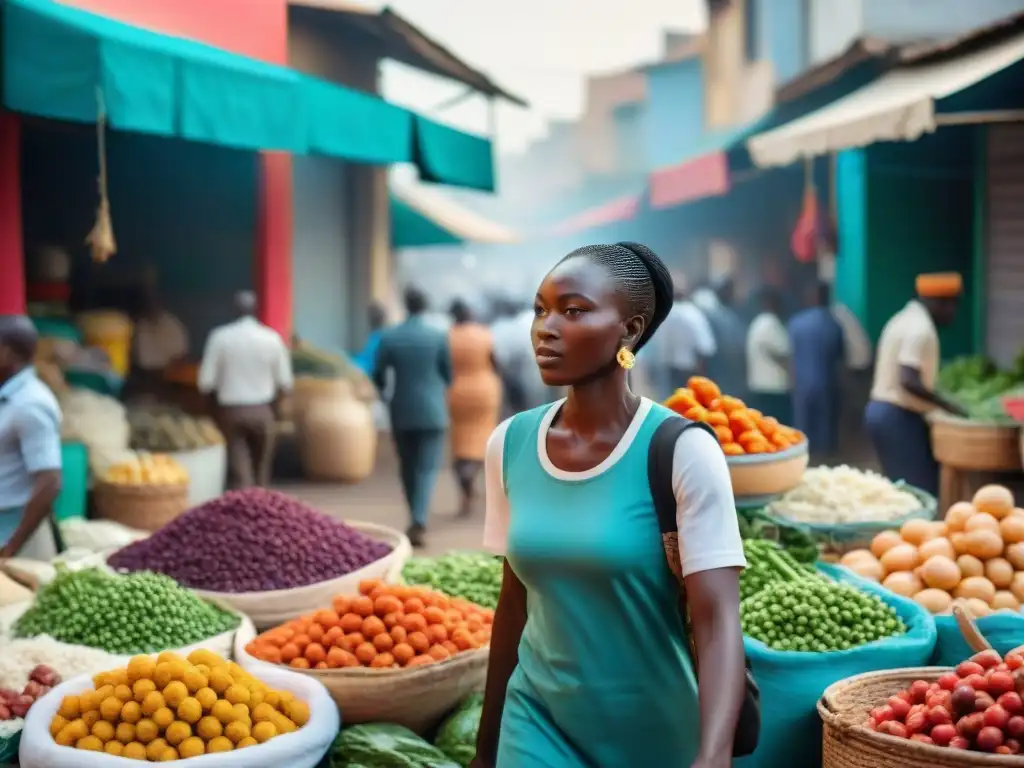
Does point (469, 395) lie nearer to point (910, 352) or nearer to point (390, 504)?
point (390, 504)

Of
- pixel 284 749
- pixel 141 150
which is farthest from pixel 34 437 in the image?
pixel 141 150

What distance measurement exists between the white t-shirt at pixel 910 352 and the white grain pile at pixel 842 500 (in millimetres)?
1909

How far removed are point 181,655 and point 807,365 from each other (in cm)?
857

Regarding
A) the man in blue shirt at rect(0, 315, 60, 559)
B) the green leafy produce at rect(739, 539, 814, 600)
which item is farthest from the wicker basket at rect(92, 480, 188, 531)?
the green leafy produce at rect(739, 539, 814, 600)

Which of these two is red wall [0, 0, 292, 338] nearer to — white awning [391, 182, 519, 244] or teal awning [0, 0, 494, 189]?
teal awning [0, 0, 494, 189]

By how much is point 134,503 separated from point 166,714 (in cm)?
582

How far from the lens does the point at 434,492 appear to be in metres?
13.1

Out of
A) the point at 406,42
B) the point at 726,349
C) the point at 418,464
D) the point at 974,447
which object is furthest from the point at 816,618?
the point at 406,42

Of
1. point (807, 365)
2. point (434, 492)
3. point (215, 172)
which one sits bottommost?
point (434, 492)

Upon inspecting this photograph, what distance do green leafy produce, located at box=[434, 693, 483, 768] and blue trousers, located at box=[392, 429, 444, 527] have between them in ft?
17.8

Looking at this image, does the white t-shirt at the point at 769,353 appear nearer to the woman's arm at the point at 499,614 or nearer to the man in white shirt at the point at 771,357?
the man in white shirt at the point at 771,357

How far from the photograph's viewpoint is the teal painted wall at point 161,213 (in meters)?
14.7

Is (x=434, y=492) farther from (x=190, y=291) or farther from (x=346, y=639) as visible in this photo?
(x=346, y=639)

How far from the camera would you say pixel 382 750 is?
4418 millimetres
